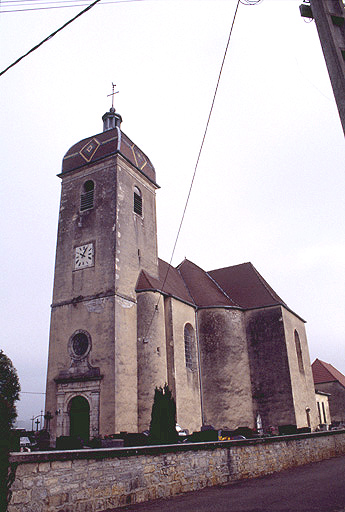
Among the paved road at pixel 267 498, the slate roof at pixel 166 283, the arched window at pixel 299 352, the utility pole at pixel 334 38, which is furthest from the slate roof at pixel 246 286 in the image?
the utility pole at pixel 334 38

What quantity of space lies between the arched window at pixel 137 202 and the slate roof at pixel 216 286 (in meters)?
3.56

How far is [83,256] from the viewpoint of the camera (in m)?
20.4

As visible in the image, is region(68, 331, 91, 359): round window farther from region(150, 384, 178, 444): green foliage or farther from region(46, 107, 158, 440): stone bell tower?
region(150, 384, 178, 444): green foliage

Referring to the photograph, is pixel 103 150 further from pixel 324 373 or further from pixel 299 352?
pixel 324 373

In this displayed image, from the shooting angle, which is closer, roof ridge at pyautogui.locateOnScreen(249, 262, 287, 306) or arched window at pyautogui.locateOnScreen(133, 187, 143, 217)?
arched window at pyautogui.locateOnScreen(133, 187, 143, 217)

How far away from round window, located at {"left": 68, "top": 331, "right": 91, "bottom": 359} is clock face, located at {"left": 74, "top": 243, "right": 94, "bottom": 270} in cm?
335

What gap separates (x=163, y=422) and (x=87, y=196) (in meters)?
13.6

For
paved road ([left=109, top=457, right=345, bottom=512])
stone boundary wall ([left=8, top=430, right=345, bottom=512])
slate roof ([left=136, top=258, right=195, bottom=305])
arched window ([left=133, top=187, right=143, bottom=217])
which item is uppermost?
arched window ([left=133, top=187, right=143, bottom=217])

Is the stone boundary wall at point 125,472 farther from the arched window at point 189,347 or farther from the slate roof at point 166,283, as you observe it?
the slate roof at point 166,283

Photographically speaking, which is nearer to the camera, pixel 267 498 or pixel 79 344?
pixel 267 498

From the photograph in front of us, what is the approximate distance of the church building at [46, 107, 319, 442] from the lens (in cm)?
1769

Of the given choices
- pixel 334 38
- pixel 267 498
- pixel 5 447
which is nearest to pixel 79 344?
pixel 267 498

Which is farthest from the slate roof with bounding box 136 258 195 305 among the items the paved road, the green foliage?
the paved road

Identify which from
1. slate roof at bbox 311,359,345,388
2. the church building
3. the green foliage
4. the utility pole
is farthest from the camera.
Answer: slate roof at bbox 311,359,345,388
